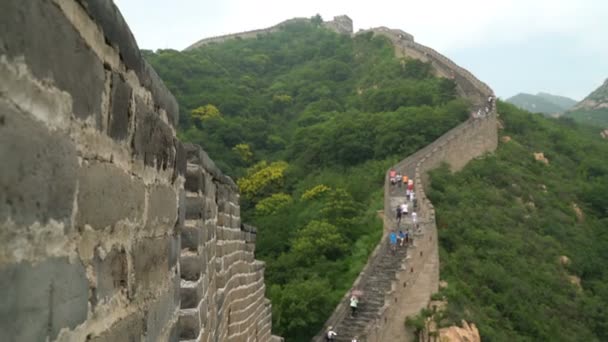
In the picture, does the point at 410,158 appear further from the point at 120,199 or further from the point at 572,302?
the point at 120,199

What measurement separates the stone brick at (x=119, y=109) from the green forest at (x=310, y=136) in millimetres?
15130

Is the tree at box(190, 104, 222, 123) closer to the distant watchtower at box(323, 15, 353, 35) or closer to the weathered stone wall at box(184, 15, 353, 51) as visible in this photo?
the weathered stone wall at box(184, 15, 353, 51)

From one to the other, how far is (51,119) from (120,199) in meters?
0.70

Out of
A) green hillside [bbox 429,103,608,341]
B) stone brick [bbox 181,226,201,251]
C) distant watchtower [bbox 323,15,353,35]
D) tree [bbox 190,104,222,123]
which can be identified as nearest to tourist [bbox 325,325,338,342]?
green hillside [bbox 429,103,608,341]

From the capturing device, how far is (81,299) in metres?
1.72

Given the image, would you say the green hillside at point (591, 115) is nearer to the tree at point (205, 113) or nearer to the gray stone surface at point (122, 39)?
the tree at point (205, 113)

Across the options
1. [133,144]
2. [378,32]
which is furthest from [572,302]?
[378,32]

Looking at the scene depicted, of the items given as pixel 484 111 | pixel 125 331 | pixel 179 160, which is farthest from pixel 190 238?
pixel 484 111

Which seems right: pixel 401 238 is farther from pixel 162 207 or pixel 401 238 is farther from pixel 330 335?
pixel 162 207

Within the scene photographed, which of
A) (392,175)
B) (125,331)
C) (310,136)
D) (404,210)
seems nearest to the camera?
(125,331)

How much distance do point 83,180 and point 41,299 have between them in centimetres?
41

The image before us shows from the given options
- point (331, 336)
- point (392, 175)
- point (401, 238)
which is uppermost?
point (392, 175)

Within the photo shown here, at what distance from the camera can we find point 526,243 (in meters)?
22.7

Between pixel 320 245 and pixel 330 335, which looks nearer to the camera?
pixel 330 335
